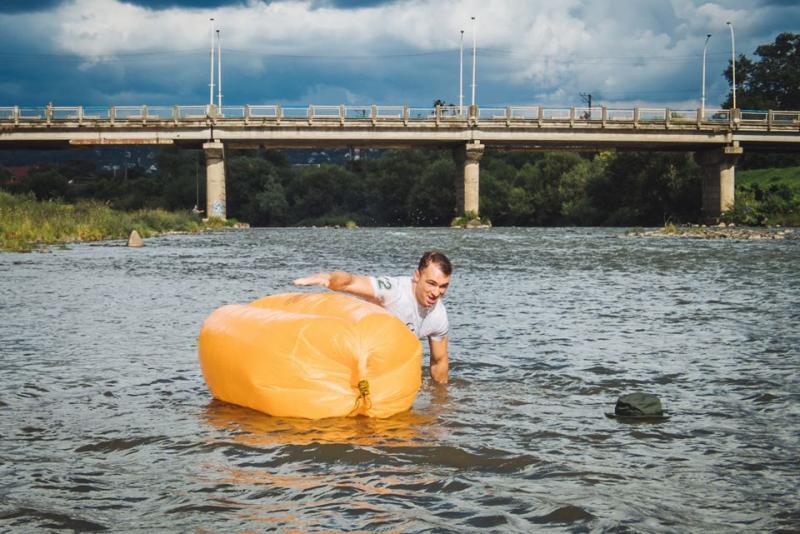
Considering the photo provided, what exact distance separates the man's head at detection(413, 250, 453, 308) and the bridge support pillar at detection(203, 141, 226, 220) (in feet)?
214

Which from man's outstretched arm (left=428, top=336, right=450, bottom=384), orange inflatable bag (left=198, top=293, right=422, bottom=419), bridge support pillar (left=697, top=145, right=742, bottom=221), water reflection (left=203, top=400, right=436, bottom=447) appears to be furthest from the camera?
bridge support pillar (left=697, top=145, right=742, bottom=221)

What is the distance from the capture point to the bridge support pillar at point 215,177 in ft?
236

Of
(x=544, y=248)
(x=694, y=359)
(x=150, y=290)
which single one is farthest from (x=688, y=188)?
(x=694, y=359)

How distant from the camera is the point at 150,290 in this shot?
1950 centimetres

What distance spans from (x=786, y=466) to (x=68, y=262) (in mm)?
24437

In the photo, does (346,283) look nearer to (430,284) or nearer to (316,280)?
(316,280)

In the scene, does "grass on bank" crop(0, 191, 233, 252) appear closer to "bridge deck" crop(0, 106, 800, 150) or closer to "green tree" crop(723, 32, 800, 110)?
"bridge deck" crop(0, 106, 800, 150)

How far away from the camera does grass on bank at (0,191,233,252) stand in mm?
36781

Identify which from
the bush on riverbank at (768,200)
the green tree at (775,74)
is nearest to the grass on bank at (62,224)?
the bush on riverbank at (768,200)

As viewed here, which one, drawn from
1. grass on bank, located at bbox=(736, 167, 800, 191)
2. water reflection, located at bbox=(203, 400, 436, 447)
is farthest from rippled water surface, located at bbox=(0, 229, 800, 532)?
Answer: grass on bank, located at bbox=(736, 167, 800, 191)

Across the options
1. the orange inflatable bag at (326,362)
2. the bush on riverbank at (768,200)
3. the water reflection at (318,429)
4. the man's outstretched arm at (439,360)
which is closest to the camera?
the water reflection at (318,429)

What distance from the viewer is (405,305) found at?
853 cm

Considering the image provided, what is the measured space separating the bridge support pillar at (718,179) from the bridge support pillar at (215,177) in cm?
3771

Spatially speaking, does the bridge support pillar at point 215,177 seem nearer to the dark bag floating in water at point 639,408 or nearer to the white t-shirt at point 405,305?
the white t-shirt at point 405,305
